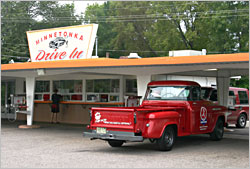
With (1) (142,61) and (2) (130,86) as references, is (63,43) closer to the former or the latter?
(2) (130,86)

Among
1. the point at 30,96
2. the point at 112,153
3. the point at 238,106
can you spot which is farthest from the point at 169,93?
the point at 30,96

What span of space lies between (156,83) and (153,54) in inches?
1423

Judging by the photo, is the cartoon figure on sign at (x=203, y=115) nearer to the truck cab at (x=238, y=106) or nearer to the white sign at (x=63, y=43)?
the truck cab at (x=238, y=106)

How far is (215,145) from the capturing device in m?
13.8

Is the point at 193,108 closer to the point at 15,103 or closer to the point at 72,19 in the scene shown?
the point at 15,103

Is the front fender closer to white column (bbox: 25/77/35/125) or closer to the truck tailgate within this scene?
the truck tailgate

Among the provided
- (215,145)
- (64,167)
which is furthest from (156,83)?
(64,167)

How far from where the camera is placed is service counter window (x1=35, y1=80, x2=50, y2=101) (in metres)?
23.6

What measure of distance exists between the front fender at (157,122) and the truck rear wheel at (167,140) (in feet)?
0.68

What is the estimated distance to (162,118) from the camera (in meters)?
11.8

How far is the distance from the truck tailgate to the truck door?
2.49 m

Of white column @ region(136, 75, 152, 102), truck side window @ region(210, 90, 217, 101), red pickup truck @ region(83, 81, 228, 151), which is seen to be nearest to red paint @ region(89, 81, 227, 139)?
red pickup truck @ region(83, 81, 228, 151)

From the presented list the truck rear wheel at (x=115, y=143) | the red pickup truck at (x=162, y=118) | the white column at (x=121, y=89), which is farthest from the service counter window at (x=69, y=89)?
the truck rear wheel at (x=115, y=143)

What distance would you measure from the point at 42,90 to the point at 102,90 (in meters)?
4.23
